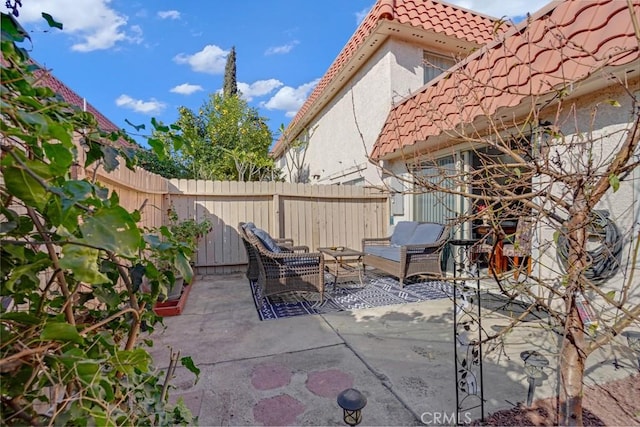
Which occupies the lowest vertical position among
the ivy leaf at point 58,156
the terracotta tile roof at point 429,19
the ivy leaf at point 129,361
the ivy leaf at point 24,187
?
the ivy leaf at point 129,361

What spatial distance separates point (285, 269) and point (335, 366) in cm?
183

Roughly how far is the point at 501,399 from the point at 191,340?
Result: 2694 mm

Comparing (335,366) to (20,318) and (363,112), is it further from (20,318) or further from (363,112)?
(363,112)

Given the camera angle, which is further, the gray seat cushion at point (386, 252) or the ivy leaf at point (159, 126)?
the gray seat cushion at point (386, 252)

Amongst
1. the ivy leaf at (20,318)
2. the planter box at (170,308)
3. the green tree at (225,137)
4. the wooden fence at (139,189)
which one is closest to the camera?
the ivy leaf at (20,318)

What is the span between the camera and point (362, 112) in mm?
7691

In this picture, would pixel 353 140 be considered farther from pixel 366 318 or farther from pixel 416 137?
pixel 366 318

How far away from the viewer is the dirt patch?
1.81 metres

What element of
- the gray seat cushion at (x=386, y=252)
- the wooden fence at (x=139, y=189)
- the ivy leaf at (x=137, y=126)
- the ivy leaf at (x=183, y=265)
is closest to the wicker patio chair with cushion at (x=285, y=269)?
the wooden fence at (x=139, y=189)

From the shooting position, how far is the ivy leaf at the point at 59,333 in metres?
0.65

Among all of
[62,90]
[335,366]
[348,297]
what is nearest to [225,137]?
[62,90]

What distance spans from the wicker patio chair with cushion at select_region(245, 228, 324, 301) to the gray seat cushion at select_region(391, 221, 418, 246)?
221 centimetres

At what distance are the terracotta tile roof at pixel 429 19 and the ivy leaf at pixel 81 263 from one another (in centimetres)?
646

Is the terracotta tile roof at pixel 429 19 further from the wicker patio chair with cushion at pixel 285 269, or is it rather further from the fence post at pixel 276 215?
the wicker patio chair with cushion at pixel 285 269
